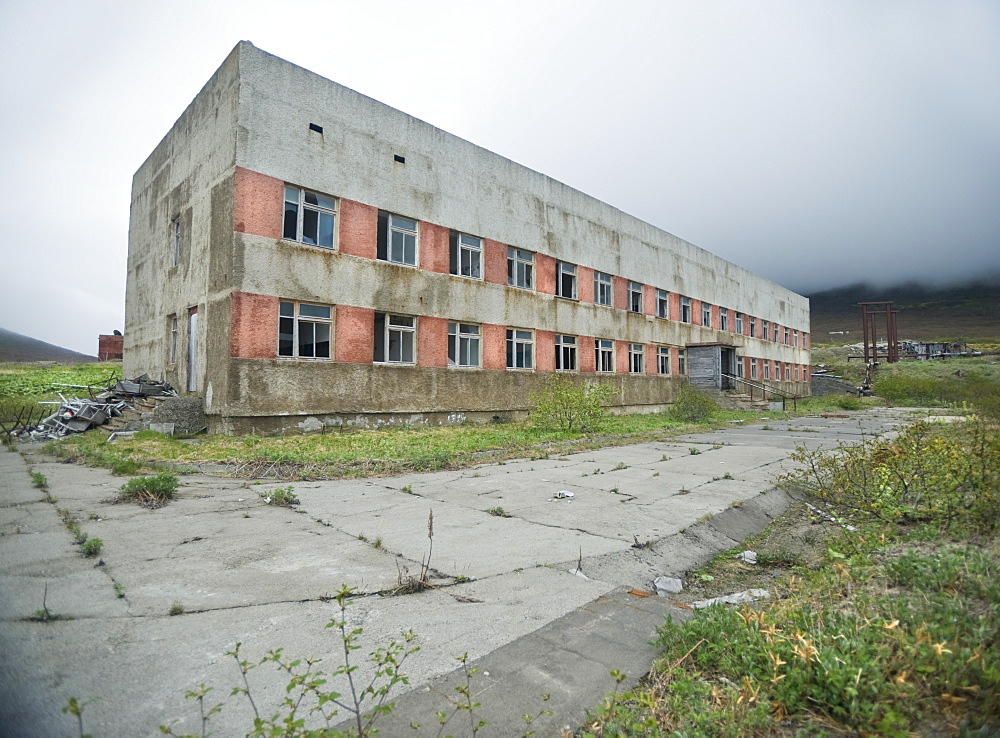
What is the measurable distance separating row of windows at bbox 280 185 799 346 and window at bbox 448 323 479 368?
166 centimetres

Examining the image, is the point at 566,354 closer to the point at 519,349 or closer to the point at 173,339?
the point at 519,349

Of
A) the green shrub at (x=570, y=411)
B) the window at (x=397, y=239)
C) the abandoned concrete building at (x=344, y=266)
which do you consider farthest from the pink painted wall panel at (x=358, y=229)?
the green shrub at (x=570, y=411)

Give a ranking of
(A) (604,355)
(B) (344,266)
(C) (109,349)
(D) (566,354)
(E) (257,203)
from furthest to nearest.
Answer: (C) (109,349)
(A) (604,355)
(D) (566,354)
(B) (344,266)
(E) (257,203)

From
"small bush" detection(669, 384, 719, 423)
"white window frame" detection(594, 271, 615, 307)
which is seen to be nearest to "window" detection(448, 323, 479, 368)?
"white window frame" detection(594, 271, 615, 307)

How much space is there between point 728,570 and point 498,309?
13469mm

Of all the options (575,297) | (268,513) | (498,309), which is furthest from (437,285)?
(268,513)

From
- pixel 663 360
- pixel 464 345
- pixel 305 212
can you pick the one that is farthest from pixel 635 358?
pixel 305 212

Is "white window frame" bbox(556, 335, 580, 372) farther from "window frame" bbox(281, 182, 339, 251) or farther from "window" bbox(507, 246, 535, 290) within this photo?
"window frame" bbox(281, 182, 339, 251)

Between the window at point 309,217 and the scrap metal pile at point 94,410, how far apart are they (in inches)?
219

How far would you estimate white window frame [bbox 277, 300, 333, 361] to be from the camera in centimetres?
1234

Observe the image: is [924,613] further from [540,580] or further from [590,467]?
[590,467]

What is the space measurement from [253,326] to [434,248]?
568 cm

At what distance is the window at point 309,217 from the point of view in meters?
12.6

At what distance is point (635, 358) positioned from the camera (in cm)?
2319
